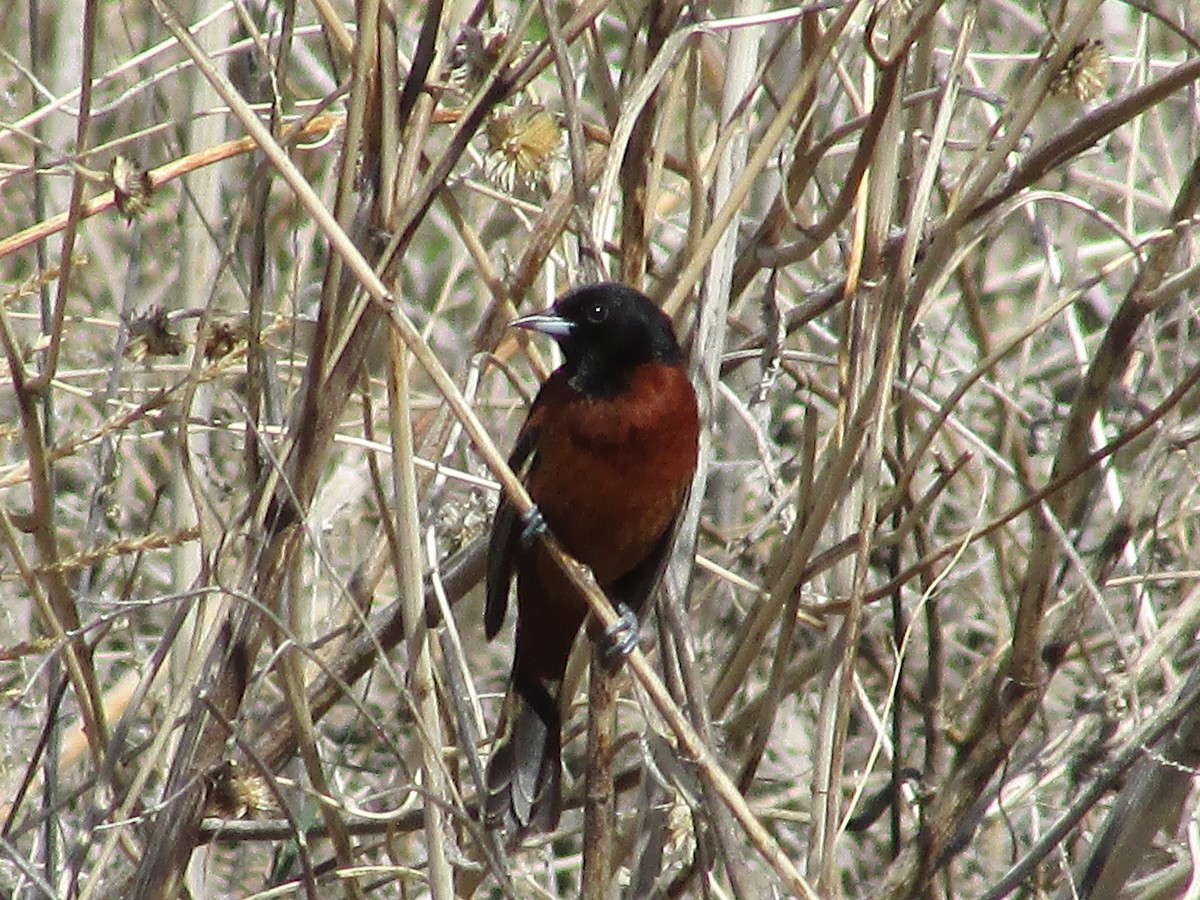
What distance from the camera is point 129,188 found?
259 centimetres

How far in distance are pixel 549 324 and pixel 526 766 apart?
36.9 inches


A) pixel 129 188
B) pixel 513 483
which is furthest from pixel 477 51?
pixel 513 483

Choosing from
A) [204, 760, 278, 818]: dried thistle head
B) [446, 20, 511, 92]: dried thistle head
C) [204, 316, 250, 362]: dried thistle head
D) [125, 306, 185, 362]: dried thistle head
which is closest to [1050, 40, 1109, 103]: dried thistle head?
[446, 20, 511, 92]: dried thistle head

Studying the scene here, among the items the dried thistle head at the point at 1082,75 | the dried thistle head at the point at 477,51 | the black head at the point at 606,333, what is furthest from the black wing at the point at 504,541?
the dried thistle head at the point at 1082,75

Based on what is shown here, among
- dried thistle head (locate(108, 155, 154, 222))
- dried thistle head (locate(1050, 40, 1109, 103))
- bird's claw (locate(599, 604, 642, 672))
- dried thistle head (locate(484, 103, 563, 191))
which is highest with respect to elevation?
dried thistle head (locate(1050, 40, 1109, 103))

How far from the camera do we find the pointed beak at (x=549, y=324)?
305cm

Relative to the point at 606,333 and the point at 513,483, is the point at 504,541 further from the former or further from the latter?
the point at 513,483

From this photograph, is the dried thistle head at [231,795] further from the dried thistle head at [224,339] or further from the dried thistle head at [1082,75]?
the dried thistle head at [1082,75]

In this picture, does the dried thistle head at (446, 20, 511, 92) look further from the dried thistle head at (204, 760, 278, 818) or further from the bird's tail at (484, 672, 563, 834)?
the bird's tail at (484, 672, 563, 834)

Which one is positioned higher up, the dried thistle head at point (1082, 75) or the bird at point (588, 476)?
the dried thistle head at point (1082, 75)

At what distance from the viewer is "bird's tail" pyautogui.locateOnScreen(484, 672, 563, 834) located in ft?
10.7

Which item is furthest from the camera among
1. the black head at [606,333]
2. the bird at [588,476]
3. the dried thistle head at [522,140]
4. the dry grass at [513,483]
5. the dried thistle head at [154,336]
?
the bird at [588,476]

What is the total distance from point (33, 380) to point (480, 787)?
41.6 inches

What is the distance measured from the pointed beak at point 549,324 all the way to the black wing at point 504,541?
277 mm
